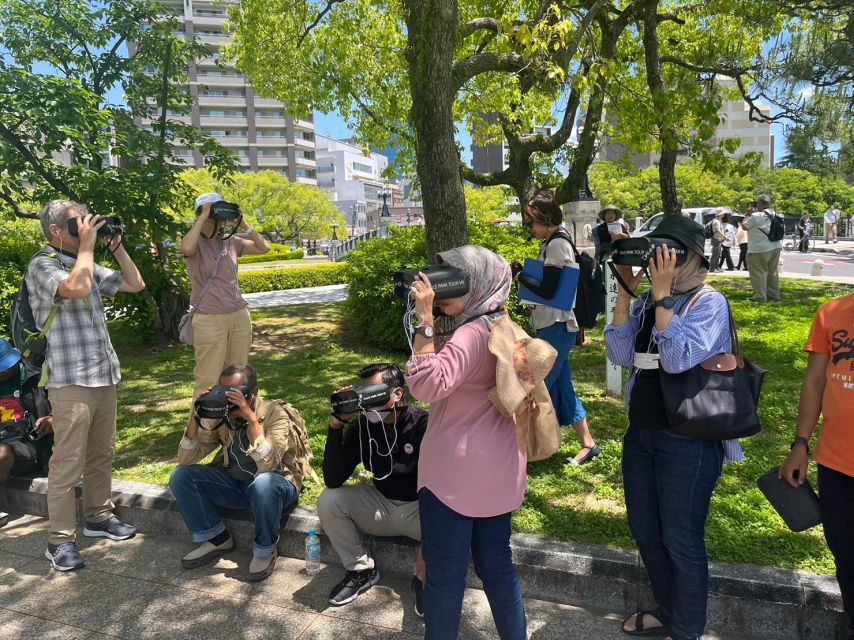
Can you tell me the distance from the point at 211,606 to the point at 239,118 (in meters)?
69.1

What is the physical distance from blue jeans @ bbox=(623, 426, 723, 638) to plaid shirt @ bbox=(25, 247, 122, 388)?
2.90 meters

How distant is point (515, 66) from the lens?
5.75 m

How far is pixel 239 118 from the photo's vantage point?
65312mm

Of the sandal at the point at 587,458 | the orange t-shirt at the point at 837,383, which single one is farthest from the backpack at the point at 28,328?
the orange t-shirt at the point at 837,383

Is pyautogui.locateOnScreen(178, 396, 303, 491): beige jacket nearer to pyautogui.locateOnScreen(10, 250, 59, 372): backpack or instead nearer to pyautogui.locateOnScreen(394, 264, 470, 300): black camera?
pyautogui.locateOnScreen(10, 250, 59, 372): backpack

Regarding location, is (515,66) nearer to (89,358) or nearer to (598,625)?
(89,358)

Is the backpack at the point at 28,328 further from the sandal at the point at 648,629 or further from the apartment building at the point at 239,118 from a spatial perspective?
the apartment building at the point at 239,118

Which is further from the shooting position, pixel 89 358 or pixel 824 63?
pixel 824 63

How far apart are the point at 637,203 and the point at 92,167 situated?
44428 mm

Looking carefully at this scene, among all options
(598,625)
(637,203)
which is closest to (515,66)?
(598,625)

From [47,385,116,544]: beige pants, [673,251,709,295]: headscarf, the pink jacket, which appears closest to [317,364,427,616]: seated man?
the pink jacket

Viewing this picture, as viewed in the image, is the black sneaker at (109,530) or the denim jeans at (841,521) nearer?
the denim jeans at (841,521)

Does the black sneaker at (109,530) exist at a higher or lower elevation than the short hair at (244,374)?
lower

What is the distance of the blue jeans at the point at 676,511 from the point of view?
7.65 ft
